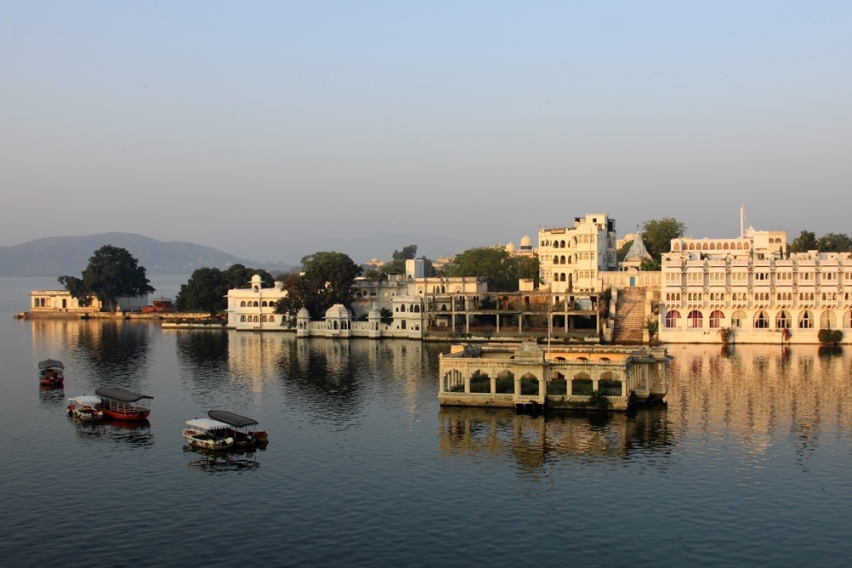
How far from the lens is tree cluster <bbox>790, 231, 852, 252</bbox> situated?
126 metres

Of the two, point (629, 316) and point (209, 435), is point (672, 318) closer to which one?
point (629, 316)

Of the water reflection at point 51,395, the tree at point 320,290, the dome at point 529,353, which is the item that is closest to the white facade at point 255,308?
the tree at point 320,290

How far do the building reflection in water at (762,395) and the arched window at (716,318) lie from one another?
27.2ft

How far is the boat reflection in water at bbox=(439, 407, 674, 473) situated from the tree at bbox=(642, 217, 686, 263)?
8092 cm

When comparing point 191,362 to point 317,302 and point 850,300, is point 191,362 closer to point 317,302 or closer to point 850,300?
point 317,302

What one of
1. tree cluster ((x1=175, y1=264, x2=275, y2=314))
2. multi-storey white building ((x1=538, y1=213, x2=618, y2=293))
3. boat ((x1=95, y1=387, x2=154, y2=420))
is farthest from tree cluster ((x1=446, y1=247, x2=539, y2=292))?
boat ((x1=95, y1=387, x2=154, y2=420))

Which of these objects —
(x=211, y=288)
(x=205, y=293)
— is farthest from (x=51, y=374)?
(x=211, y=288)

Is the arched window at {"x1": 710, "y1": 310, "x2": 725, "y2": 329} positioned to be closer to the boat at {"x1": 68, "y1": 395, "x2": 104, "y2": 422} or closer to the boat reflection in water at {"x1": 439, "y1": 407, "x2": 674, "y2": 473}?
the boat reflection in water at {"x1": 439, "y1": 407, "x2": 674, "y2": 473}

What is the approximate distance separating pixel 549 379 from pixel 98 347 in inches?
2430

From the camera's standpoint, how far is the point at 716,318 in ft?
317

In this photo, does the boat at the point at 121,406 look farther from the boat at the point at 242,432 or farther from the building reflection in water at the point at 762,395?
the building reflection in water at the point at 762,395

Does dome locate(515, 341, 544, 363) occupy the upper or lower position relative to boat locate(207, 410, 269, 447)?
upper

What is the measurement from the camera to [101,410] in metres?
56.0

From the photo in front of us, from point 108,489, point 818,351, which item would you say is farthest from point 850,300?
point 108,489
